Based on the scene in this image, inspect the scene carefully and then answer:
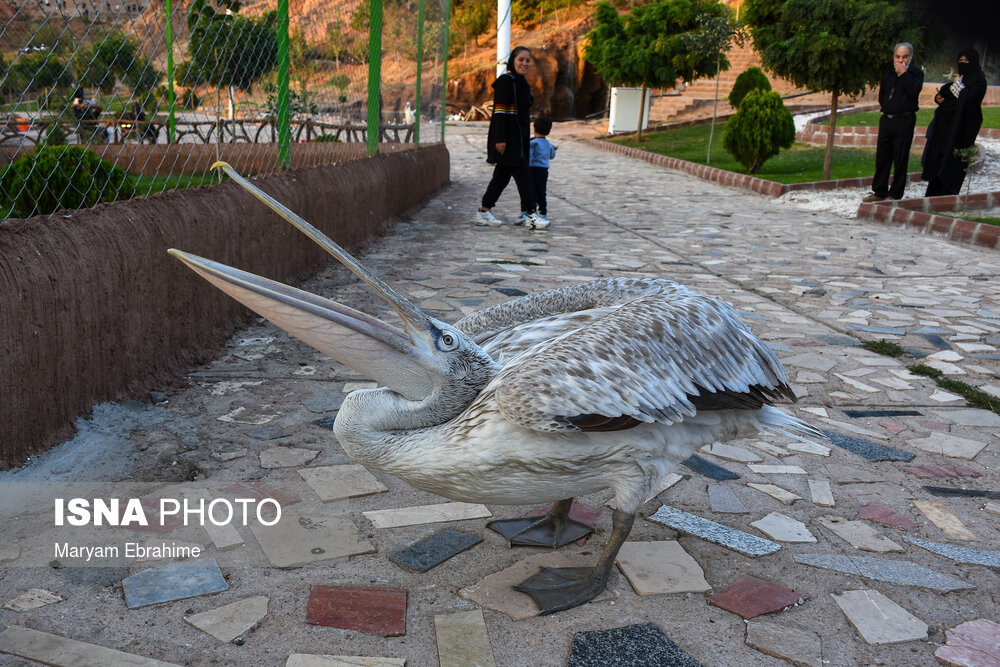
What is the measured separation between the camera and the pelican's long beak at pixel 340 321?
2.08 metres

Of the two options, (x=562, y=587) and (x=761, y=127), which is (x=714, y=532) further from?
(x=761, y=127)

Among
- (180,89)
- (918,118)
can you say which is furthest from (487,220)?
(918,118)

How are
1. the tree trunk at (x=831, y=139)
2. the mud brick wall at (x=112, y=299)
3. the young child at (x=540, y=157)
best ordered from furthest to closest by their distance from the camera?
the tree trunk at (x=831, y=139) < the young child at (x=540, y=157) < the mud brick wall at (x=112, y=299)

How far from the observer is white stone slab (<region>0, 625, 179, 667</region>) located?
2150mm

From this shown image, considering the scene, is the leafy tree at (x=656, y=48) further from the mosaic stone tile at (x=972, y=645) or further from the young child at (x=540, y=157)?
the mosaic stone tile at (x=972, y=645)

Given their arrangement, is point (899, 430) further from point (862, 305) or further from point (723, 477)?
point (862, 305)

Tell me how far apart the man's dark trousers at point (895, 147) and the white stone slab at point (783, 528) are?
10241 mm

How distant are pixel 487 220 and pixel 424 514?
729 centimetres

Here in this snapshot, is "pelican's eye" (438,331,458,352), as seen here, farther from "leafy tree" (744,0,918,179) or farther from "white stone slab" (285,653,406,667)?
"leafy tree" (744,0,918,179)

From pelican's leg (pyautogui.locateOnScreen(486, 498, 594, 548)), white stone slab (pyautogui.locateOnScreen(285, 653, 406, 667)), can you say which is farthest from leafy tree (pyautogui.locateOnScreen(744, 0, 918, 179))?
white stone slab (pyautogui.locateOnScreen(285, 653, 406, 667))

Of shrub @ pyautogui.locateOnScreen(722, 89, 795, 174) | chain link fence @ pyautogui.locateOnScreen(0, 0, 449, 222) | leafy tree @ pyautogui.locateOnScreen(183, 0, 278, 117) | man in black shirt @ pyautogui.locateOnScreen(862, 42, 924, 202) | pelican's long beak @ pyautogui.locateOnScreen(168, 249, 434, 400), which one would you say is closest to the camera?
pelican's long beak @ pyautogui.locateOnScreen(168, 249, 434, 400)

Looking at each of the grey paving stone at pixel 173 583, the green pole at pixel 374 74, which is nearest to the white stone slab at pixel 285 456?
the grey paving stone at pixel 173 583

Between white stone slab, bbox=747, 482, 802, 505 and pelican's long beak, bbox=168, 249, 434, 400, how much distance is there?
1668 millimetres

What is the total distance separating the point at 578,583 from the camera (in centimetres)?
270
